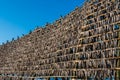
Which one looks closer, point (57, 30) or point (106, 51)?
point (106, 51)

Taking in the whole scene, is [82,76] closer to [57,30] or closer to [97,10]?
[97,10]

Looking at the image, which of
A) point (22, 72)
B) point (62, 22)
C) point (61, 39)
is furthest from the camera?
point (22, 72)

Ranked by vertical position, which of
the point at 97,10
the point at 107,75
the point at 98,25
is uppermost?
the point at 97,10

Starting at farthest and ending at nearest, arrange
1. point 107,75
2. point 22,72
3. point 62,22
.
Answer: point 22,72 < point 62,22 < point 107,75

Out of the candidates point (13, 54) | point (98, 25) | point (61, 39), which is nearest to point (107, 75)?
point (98, 25)

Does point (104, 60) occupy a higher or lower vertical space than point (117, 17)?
lower

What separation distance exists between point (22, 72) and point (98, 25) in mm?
10994

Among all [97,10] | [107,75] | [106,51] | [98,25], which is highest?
[97,10]

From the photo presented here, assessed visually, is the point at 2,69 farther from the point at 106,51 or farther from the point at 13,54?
the point at 106,51

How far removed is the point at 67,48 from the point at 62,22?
15.2ft

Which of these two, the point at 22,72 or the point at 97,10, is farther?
the point at 22,72

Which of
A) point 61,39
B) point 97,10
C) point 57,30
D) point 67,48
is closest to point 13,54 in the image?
point 57,30

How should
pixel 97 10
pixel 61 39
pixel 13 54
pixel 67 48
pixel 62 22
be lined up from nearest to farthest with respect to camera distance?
pixel 97 10 → pixel 67 48 → pixel 61 39 → pixel 62 22 → pixel 13 54

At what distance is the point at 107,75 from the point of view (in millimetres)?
12508
